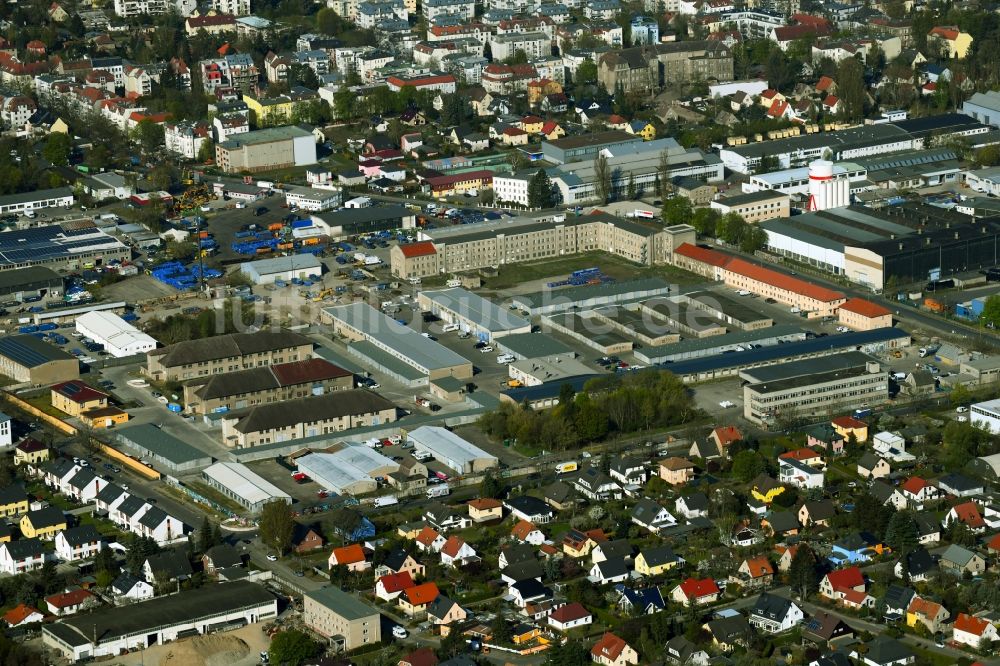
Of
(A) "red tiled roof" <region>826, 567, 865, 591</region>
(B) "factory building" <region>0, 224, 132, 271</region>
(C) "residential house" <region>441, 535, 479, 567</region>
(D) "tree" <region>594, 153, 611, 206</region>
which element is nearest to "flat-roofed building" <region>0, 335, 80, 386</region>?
(B) "factory building" <region>0, 224, 132, 271</region>

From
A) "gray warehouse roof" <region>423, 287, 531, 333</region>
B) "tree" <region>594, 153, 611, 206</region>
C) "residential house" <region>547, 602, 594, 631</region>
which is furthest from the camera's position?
"tree" <region>594, 153, 611, 206</region>

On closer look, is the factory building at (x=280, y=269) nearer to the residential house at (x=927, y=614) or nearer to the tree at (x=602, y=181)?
the tree at (x=602, y=181)

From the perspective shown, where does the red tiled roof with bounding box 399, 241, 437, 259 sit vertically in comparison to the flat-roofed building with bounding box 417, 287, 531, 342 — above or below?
above

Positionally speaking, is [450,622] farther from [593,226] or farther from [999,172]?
[999,172]

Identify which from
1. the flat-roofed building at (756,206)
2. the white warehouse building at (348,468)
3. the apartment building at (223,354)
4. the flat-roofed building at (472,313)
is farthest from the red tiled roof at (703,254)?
the white warehouse building at (348,468)

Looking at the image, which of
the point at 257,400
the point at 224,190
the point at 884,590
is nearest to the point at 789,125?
the point at 224,190

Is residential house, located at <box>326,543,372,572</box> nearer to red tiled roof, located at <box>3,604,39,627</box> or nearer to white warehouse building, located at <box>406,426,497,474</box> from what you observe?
white warehouse building, located at <box>406,426,497,474</box>
